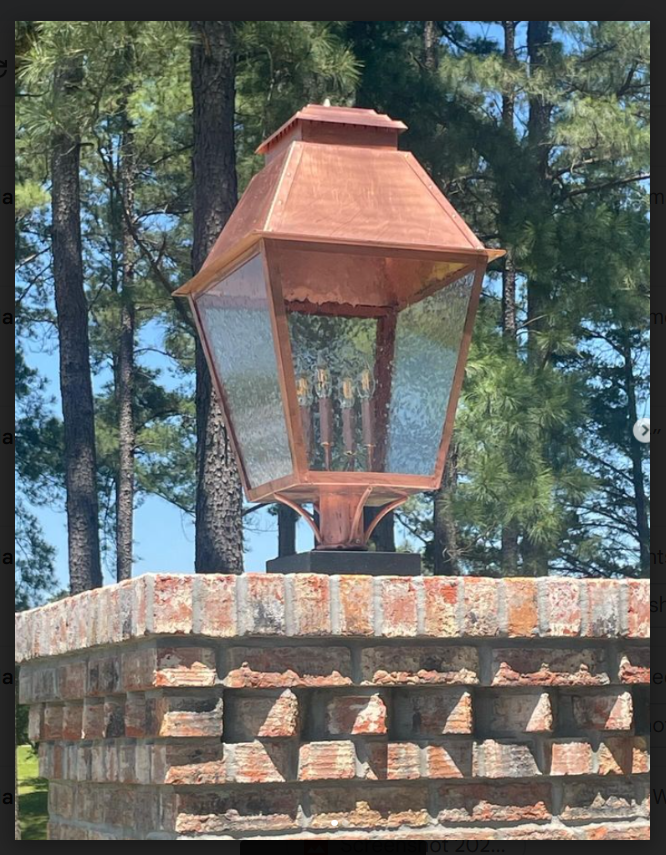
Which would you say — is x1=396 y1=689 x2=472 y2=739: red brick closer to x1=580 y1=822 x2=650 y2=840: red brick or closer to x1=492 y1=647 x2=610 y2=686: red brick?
x1=492 y1=647 x2=610 y2=686: red brick

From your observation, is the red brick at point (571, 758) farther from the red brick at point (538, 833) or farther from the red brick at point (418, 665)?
the red brick at point (418, 665)

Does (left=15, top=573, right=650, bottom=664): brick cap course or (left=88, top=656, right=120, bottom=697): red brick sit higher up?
(left=15, top=573, right=650, bottom=664): brick cap course

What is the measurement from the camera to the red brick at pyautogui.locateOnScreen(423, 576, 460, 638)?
2.68 m

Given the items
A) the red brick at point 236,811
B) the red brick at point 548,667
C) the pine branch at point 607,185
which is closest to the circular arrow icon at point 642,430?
the red brick at point 548,667

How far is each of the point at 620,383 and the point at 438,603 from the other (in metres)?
10.8

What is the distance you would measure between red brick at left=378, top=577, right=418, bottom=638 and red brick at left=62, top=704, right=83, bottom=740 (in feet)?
2.74

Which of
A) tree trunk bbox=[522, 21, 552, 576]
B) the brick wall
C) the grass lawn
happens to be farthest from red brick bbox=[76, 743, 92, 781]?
tree trunk bbox=[522, 21, 552, 576]

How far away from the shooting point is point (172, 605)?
8.35 feet

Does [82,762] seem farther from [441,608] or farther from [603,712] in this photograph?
[603,712]

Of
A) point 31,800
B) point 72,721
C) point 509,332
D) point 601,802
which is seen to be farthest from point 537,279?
point 601,802

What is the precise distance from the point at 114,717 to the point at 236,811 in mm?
414

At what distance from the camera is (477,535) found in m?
11.6

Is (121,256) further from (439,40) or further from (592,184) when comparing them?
(592,184)

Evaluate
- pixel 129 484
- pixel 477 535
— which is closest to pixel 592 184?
pixel 477 535
